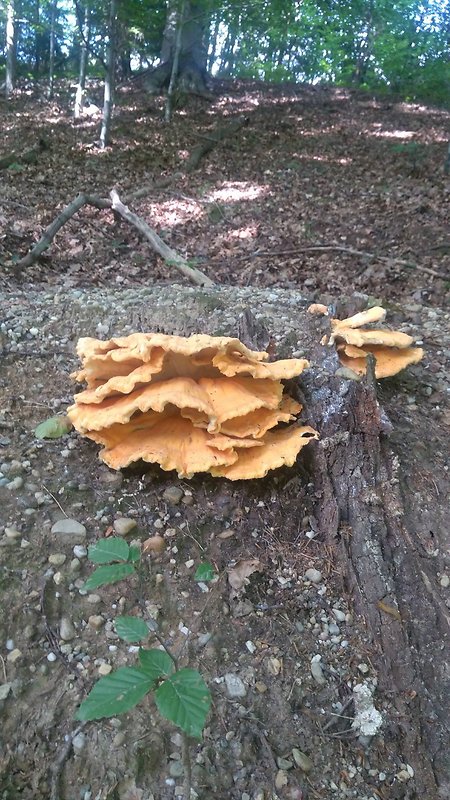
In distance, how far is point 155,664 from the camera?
1562 millimetres

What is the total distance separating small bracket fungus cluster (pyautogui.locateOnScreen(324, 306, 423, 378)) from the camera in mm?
3270

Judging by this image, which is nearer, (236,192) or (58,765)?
(58,765)

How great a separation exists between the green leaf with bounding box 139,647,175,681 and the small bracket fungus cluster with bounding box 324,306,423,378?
6.79ft

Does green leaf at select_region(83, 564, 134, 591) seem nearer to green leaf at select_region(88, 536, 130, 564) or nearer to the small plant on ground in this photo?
green leaf at select_region(88, 536, 130, 564)

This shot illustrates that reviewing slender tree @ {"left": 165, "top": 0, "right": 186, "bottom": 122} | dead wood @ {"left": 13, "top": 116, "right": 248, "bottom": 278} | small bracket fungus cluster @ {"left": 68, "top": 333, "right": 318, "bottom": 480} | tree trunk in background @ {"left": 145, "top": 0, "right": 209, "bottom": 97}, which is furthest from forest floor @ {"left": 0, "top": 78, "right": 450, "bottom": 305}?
small bracket fungus cluster @ {"left": 68, "top": 333, "right": 318, "bottom": 480}

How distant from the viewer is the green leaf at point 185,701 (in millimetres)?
1392

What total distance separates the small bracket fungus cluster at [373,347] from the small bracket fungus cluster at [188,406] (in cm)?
59

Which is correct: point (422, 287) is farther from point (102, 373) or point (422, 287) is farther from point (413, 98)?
point (413, 98)

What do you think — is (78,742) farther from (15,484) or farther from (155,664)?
(15,484)

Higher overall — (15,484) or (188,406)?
(188,406)

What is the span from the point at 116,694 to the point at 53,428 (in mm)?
1896

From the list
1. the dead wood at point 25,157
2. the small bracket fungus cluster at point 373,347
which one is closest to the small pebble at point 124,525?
the small bracket fungus cluster at point 373,347

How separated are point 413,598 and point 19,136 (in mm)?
13162

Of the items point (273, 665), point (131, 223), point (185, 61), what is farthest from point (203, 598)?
point (185, 61)
